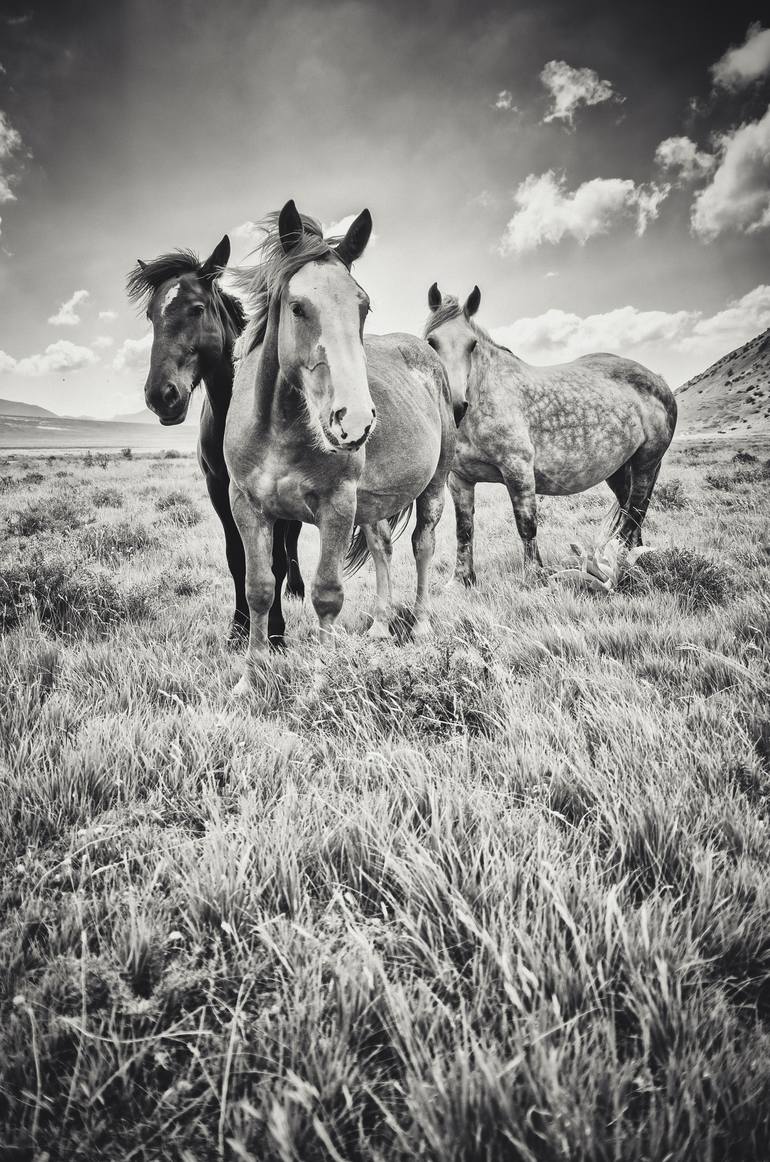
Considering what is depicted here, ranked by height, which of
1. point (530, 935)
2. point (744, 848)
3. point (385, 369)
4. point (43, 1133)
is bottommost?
point (43, 1133)

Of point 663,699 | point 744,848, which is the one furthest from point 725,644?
point 744,848

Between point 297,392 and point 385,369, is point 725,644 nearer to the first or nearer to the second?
point 297,392

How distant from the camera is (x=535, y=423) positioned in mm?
6133

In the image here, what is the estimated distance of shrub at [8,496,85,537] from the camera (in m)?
8.51

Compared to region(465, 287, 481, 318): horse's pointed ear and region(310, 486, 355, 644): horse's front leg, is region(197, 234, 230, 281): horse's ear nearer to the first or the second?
region(310, 486, 355, 644): horse's front leg

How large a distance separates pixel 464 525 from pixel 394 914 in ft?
16.9

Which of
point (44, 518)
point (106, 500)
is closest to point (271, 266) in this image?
point (44, 518)

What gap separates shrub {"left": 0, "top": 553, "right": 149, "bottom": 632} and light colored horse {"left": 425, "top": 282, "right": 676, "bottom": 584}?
3658mm

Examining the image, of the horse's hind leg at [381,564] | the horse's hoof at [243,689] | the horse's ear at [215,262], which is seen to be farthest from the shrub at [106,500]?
the horse's hoof at [243,689]

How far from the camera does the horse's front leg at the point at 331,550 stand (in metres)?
3.21

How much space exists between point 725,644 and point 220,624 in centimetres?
374

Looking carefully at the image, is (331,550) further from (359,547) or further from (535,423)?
(535,423)

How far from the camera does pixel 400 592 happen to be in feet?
19.1

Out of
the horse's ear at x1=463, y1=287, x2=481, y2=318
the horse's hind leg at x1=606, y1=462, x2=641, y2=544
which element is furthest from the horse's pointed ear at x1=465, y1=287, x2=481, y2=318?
the horse's hind leg at x1=606, y1=462, x2=641, y2=544
